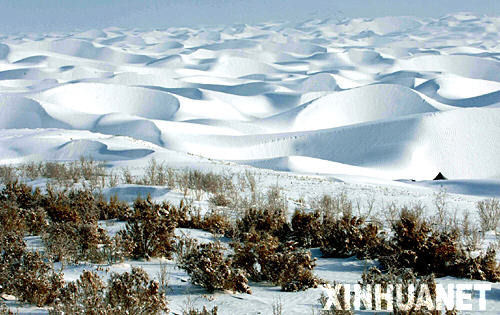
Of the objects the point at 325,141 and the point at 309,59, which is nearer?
the point at 325,141

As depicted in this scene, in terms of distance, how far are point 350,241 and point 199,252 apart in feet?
6.50

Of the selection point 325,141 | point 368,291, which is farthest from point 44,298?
point 325,141

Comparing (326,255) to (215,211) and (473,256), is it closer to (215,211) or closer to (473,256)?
(473,256)

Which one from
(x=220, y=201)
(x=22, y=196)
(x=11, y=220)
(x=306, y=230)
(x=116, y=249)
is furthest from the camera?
(x=220, y=201)

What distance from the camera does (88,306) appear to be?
11.8 feet

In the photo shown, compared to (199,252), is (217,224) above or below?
above

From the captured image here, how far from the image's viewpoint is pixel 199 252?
4871 millimetres

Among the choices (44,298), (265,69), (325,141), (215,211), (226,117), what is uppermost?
(265,69)

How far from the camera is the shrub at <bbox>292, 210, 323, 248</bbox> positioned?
6691mm

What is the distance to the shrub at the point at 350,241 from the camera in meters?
5.97

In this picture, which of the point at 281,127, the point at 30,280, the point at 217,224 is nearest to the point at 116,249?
the point at 30,280

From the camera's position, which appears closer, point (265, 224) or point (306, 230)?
point (306, 230)

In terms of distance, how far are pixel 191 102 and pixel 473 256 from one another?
4076 cm
